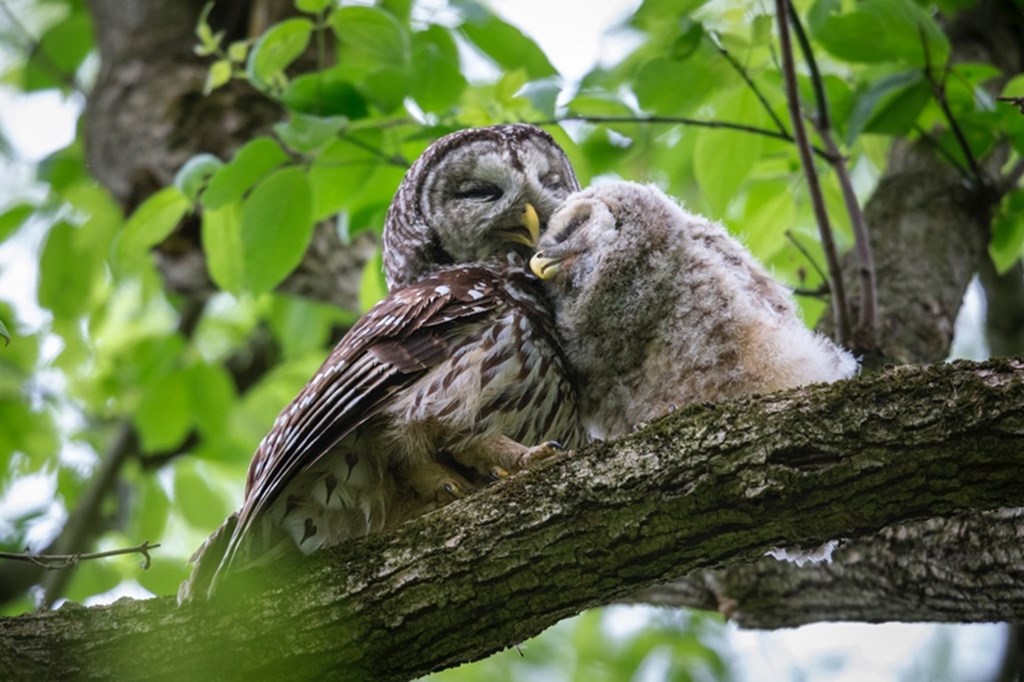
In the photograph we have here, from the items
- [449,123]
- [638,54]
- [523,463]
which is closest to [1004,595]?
[523,463]

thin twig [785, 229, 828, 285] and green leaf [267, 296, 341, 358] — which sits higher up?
green leaf [267, 296, 341, 358]

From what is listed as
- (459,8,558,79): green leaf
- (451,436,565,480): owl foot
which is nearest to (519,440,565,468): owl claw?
(451,436,565,480): owl foot

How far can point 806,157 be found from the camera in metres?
3.39

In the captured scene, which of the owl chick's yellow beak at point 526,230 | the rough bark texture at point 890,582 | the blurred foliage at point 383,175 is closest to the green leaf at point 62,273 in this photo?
the blurred foliage at point 383,175

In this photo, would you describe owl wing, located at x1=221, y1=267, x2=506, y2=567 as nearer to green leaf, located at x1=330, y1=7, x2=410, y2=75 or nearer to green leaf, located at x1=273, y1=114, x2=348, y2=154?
green leaf, located at x1=273, y1=114, x2=348, y2=154

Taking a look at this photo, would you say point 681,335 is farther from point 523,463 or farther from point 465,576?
point 465,576

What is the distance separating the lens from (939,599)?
121 inches

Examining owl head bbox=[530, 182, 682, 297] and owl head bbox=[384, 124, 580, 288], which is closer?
owl head bbox=[530, 182, 682, 297]

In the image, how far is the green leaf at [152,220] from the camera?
397cm

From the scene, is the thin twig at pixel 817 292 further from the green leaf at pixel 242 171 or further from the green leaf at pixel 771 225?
the green leaf at pixel 242 171

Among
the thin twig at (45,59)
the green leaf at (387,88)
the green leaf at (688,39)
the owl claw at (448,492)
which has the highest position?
the thin twig at (45,59)

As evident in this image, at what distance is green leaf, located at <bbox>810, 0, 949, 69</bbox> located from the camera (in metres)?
3.27

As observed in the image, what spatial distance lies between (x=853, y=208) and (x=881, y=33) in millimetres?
505

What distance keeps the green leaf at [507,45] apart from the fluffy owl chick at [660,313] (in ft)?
2.87
